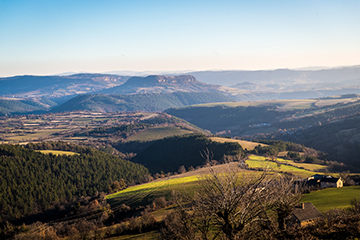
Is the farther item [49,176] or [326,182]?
[49,176]

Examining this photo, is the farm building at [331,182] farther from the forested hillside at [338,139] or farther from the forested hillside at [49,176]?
the forested hillside at [49,176]

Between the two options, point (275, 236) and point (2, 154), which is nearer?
point (275, 236)

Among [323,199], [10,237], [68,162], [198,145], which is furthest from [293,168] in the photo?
[68,162]

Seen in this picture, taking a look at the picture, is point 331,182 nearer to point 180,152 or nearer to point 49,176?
point 180,152

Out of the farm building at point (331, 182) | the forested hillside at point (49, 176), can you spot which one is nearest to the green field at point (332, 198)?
the farm building at point (331, 182)

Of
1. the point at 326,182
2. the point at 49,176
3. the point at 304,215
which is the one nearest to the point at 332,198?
the point at 304,215

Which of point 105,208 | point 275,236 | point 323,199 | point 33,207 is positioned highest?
point 275,236

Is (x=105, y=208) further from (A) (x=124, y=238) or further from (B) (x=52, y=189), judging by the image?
(B) (x=52, y=189)

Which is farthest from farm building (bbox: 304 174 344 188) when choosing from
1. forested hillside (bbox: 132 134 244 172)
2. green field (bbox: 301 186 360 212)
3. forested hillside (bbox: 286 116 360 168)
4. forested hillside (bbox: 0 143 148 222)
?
forested hillside (bbox: 0 143 148 222)
